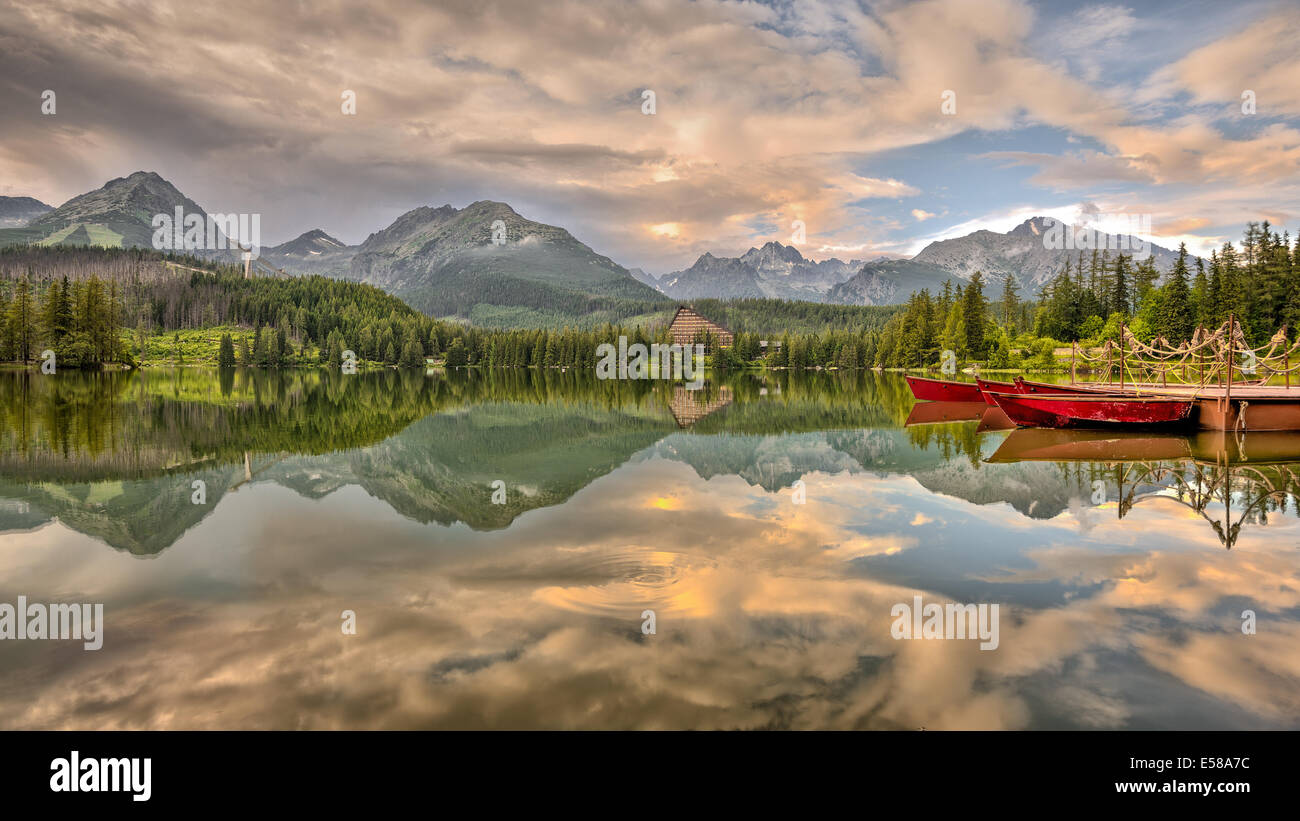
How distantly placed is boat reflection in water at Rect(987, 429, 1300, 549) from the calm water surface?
21 cm

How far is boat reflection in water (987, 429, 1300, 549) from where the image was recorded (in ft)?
53.9

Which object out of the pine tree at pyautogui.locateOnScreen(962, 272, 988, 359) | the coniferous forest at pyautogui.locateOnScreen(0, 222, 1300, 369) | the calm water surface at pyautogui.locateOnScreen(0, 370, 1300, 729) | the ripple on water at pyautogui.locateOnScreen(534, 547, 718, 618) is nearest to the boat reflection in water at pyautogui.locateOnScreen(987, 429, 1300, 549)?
the calm water surface at pyautogui.locateOnScreen(0, 370, 1300, 729)

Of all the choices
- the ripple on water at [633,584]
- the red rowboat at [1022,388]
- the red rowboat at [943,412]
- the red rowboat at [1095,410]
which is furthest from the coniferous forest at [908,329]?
the ripple on water at [633,584]

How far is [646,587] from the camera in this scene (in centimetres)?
1046

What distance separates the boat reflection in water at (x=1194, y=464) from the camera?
16422 millimetres

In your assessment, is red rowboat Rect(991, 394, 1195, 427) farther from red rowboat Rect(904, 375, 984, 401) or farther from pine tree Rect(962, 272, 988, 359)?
pine tree Rect(962, 272, 988, 359)

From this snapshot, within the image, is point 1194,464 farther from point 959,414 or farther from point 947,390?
point 947,390

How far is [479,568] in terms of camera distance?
11.4 meters

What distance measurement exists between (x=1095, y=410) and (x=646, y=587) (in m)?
30.8

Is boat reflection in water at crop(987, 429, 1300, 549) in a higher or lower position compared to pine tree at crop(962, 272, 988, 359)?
lower

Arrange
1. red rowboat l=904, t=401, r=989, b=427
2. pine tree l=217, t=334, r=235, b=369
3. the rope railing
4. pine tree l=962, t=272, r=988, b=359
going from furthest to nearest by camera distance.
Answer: pine tree l=217, t=334, r=235, b=369 < pine tree l=962, t=272, r=988, b=359 < red rowboat l=904, t=401, r=989, b=427 < the rope railing
